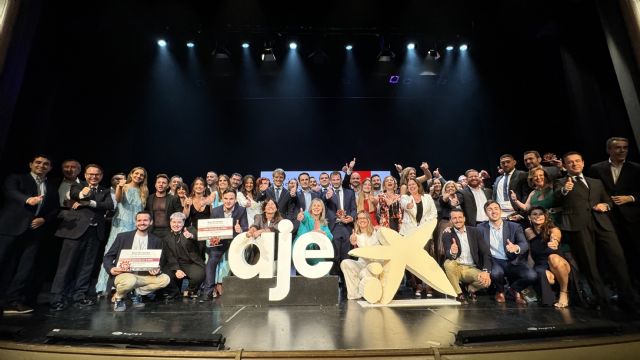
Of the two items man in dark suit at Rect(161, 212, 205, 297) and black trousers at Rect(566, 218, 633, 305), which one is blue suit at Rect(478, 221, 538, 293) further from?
man in dark suit at Rect(161, 212, 205, 297)

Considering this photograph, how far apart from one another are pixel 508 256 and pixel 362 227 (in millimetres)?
2045

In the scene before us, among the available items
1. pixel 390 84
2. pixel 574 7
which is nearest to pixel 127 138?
pixel 390 84

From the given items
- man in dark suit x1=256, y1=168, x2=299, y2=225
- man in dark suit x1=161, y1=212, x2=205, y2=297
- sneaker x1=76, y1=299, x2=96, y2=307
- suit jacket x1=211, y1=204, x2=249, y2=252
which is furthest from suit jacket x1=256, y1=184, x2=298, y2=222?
sneaker x1=76, y1=299, x2=96, y2=307

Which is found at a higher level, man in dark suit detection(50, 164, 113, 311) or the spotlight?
the spotlight

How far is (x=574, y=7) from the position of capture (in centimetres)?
609

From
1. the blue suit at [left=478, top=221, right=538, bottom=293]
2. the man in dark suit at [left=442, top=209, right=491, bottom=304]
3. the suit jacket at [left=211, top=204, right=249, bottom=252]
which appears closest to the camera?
the blue suit at [left=478, top=221, right=538, bottom=293]

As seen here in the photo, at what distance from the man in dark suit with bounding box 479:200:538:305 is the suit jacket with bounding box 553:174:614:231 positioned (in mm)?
→ 580

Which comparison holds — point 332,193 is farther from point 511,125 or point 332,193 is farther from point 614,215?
point 511,125

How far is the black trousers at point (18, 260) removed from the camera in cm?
403

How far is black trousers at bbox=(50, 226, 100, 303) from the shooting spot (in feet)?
14.1

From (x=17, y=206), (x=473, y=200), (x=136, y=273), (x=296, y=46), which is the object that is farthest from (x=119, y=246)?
Result: (x=296, y=46)

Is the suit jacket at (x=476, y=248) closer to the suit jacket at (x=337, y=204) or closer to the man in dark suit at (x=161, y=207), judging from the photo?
the suit jacket at (x=337, y=204)

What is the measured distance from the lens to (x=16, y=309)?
13.1 ft

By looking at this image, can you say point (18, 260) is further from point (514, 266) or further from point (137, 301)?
point (514, 266)
